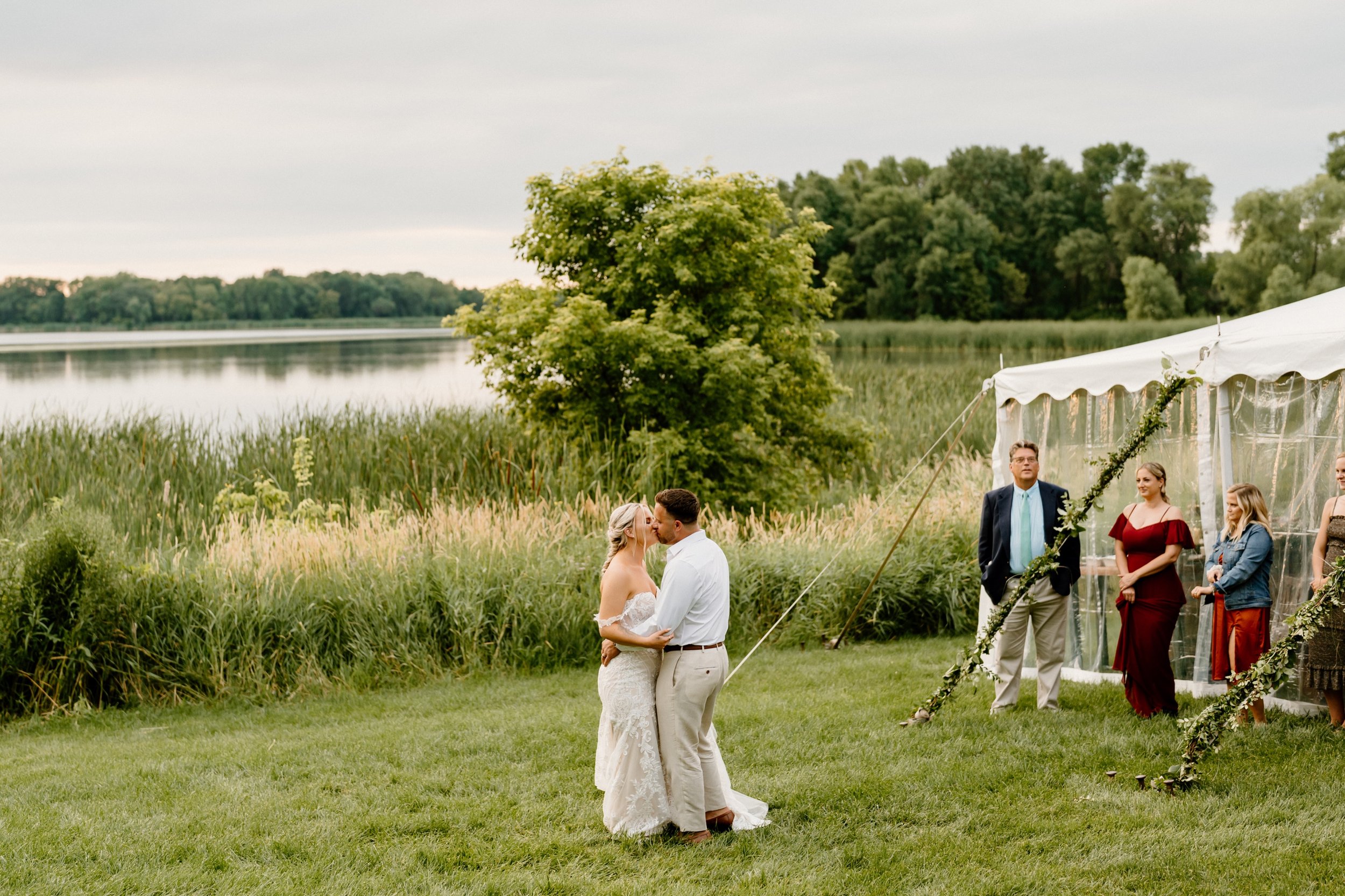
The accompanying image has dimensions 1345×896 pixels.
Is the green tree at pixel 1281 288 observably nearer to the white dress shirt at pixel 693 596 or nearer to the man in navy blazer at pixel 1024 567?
the man in navy blazer at pixel 1024 567

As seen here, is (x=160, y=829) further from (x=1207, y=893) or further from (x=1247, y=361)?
(x=1247, y=361)

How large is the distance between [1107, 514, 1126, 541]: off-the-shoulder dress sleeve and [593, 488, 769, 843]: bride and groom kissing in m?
3.54

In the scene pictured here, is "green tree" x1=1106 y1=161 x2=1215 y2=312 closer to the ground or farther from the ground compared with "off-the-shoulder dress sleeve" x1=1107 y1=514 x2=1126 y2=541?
farther from the ground

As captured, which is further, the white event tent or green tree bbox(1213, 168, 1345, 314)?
green tree bbox(1213, 168, 1345, 314)

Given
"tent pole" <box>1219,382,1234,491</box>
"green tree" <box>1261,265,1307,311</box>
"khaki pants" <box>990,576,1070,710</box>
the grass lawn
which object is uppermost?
"green tree" <box>1261,265,1307,311</box>

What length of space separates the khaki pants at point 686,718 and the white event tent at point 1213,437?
4034mm

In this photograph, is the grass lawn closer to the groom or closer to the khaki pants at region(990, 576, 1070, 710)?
the khaki pants at region(990, 576, 1070, 710)

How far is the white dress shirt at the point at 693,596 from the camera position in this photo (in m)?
5.63

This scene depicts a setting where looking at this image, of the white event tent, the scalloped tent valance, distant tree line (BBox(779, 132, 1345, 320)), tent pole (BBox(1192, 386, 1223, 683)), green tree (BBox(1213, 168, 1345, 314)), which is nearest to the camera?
the scalloped tent valance

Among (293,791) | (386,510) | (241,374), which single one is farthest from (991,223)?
(293,791)

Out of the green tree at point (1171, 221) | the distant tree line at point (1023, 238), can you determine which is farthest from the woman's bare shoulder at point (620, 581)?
the green tree at point (1171, 221)

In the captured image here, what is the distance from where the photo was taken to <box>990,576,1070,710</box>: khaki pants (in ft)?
26.8

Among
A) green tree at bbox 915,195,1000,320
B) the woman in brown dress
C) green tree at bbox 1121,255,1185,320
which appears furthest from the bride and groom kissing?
green tree at bbox 915,195,1000,320

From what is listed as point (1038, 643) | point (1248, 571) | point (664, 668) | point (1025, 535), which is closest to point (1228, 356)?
point (1248, 571)
